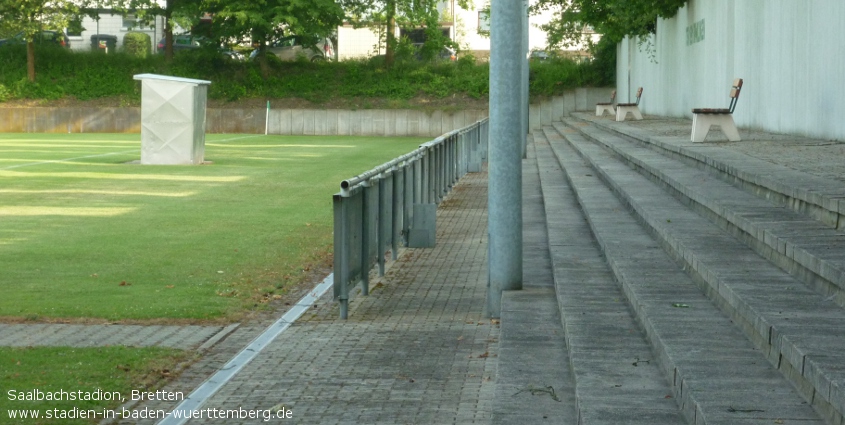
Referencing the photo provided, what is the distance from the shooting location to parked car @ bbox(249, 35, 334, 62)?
195 feet

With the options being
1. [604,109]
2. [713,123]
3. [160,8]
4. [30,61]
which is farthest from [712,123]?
[30,61]

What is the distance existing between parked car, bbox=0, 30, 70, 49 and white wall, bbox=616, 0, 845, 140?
122ft

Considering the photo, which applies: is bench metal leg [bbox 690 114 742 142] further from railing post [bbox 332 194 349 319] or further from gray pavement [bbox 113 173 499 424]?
railing post [bbox 332 194 349 319]

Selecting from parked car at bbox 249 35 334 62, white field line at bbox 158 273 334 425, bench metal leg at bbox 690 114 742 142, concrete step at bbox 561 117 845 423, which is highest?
parked car at bbox 249 35 334 62

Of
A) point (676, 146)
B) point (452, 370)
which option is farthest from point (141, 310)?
point (676, 146)

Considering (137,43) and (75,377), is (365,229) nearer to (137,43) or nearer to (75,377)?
(75,377)

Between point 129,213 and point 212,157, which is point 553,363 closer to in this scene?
point 129,213

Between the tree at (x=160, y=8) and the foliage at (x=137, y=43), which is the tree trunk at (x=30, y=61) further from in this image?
the foliage at (x=137, y=43)

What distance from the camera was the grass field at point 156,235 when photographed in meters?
9.96

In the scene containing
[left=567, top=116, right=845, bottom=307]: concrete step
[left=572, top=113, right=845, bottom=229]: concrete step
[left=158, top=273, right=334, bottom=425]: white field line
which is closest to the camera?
[left=567, top=116, right=845, bottom=307]: concrete step

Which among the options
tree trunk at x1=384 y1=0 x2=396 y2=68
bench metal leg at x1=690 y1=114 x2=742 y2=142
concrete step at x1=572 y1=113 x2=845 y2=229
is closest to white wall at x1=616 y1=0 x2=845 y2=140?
bench metal leg at x1=690 y1=114 x2=742 y2=142

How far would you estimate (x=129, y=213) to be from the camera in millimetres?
17188

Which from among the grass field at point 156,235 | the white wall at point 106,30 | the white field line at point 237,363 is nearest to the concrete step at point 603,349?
the white field line at point 237,363

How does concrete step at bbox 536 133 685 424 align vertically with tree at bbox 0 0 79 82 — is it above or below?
below
